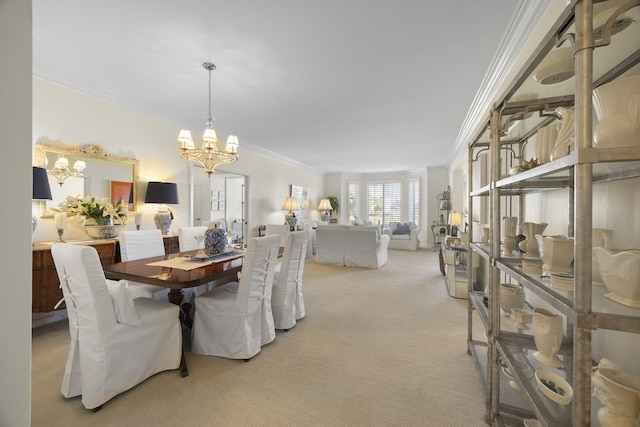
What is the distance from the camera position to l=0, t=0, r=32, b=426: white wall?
0.62 metres

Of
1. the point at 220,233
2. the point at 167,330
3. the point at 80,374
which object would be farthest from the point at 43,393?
the point at 220,233

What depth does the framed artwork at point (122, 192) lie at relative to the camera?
3.54m

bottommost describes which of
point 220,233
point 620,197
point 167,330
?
point 167,330

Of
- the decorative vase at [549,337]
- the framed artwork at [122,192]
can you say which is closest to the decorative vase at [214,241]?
the framed artwork at [122,192]

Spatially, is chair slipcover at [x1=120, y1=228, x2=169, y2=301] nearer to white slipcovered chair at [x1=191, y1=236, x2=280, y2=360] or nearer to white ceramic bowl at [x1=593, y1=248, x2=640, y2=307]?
white slipcovered chair at [x1=191, y1=236, x2=280, y2=360]

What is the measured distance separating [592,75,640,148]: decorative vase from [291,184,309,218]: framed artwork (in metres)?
7.31

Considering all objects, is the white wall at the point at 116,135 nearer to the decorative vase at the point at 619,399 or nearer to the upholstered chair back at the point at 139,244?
the upholstered chair back at the point at 139,244

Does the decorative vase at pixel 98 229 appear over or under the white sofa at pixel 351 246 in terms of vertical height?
over

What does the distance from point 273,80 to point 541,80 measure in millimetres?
2500

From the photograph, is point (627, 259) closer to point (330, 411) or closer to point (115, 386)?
point (330, 411)

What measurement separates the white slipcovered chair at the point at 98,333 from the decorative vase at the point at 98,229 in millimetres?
1555

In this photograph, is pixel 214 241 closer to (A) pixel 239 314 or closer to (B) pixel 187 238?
(B) pixel 187 238

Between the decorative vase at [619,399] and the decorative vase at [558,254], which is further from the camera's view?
the decorative vase at [558,254]

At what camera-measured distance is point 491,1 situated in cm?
195
